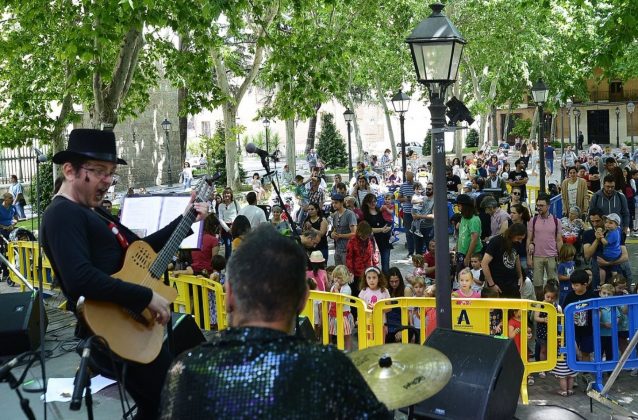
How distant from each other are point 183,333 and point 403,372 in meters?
2.72

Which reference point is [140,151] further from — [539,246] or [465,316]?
[465,316]

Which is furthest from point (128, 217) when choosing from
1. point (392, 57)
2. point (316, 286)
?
point (392, 57)

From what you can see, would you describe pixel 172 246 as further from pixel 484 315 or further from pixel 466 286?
pixel 466 286

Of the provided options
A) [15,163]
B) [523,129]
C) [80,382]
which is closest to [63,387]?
[80,382]

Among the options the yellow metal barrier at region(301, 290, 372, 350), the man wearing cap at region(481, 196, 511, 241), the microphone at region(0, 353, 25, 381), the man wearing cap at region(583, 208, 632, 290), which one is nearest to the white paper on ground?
the yellow metal barrier at region(301, 290, 372, 350)

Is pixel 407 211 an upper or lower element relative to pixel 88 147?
lower

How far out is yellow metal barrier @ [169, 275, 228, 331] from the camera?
911 cm

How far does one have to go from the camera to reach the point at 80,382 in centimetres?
321

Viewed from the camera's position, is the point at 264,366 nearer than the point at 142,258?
Yes

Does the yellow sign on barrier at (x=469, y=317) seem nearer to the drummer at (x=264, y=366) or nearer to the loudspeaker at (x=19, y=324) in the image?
the loudspeaker at (x=19, y=324)

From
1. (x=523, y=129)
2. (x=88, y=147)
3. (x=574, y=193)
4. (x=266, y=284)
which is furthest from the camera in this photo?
(x=523, y=129)

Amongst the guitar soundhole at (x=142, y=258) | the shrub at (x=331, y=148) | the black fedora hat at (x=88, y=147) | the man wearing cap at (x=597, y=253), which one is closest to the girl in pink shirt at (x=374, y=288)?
the man wearing cap at (x=597, y=253)

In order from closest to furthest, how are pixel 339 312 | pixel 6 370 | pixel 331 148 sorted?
pixel 6 370 < pixel 339 312 < pixel 331 148

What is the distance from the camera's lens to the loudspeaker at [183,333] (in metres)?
5.90
